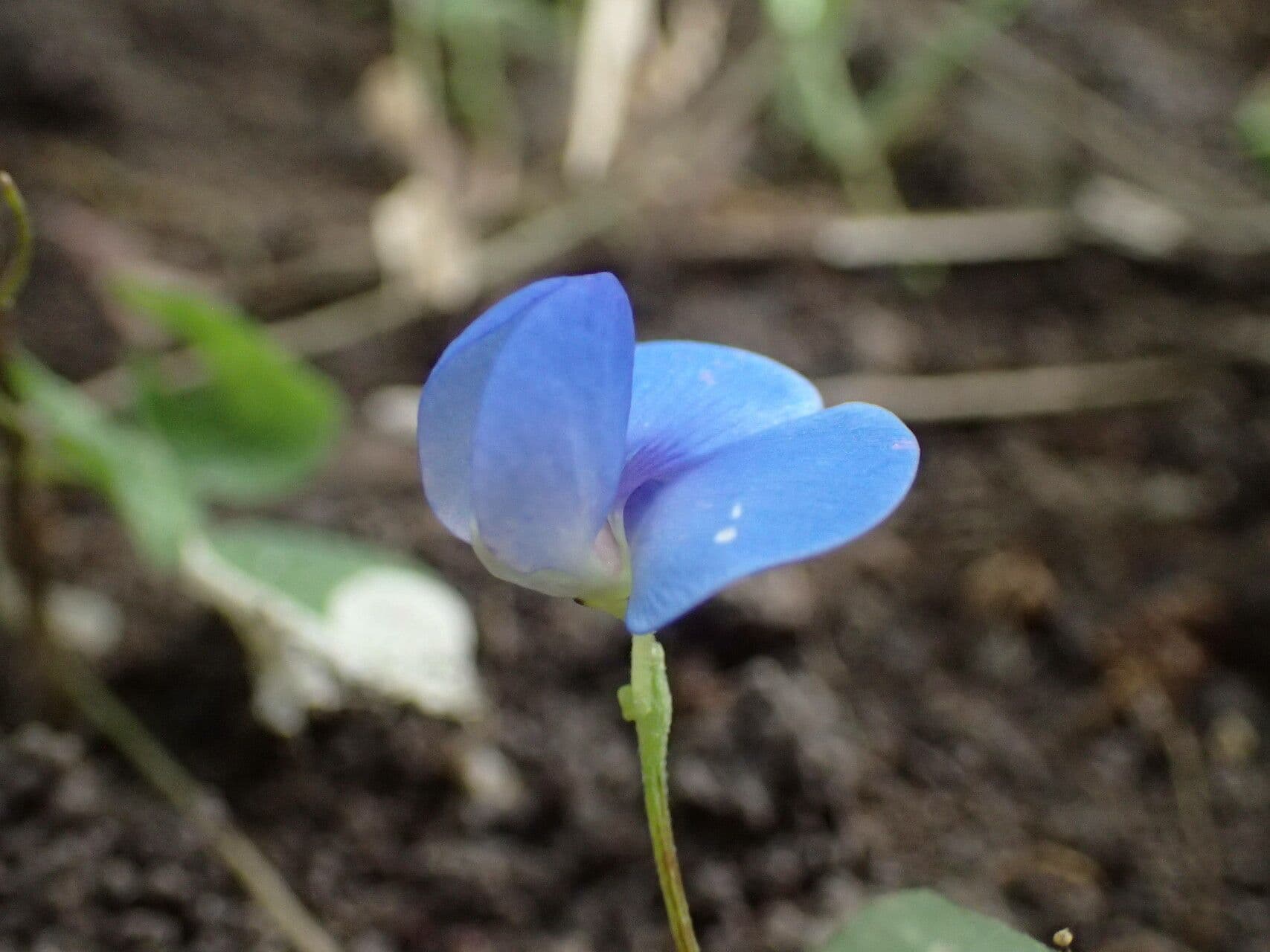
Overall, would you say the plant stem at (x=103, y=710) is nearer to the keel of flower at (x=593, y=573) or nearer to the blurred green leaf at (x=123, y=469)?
the blurred green leaf at (x=123, y=469)

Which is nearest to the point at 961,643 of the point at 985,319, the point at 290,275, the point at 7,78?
the point at 985,319

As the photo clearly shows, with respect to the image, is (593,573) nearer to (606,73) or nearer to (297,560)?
(297,560)

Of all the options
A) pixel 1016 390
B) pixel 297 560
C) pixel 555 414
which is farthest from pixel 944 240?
pixel 555 414

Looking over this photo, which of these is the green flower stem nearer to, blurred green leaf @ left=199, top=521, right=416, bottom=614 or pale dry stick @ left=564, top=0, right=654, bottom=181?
blurred green leaf @ left=199, top=521, right=416, bottom=614

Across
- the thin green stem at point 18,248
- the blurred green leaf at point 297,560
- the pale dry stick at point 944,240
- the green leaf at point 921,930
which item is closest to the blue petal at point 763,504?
the green leaf at point 921,930

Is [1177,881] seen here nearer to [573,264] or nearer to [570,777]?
[570,777]
